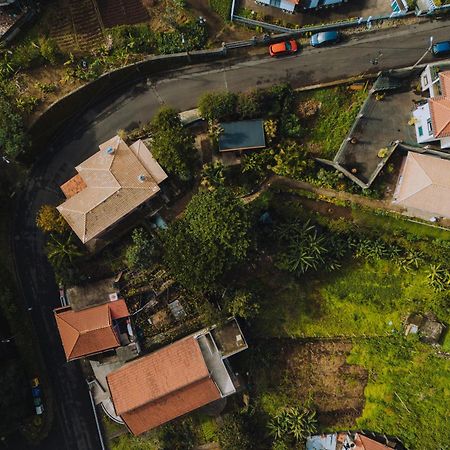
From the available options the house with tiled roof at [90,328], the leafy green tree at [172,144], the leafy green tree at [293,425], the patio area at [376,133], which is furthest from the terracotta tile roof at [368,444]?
the leafy green tree at [172,144]

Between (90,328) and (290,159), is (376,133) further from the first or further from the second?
(90,328)

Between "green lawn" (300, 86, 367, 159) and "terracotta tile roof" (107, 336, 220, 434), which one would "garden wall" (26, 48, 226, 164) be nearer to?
"green lawn" (300, 86, 367, 159)

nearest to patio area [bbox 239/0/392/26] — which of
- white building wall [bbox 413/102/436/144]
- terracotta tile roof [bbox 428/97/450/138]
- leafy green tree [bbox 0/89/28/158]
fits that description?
white building wall [bbox 413/102/436/144]

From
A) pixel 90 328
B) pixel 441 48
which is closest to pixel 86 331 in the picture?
pixel 90 328

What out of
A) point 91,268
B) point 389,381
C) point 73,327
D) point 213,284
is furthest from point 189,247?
point 389,381

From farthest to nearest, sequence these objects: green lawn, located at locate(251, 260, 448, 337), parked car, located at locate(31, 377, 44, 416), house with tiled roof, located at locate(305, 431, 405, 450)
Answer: house with tiled roof, located at locate(305, 431, 405, 450)
green lawn, located at locate(251, 260, 448, 337)
parked car, located at locate(31, 377, 44, 416)

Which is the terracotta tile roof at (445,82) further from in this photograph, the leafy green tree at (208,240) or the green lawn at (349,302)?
the leafy green tree at (208,240)

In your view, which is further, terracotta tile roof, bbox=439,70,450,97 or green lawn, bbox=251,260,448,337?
green lawn, bbox=251,260,448,337
